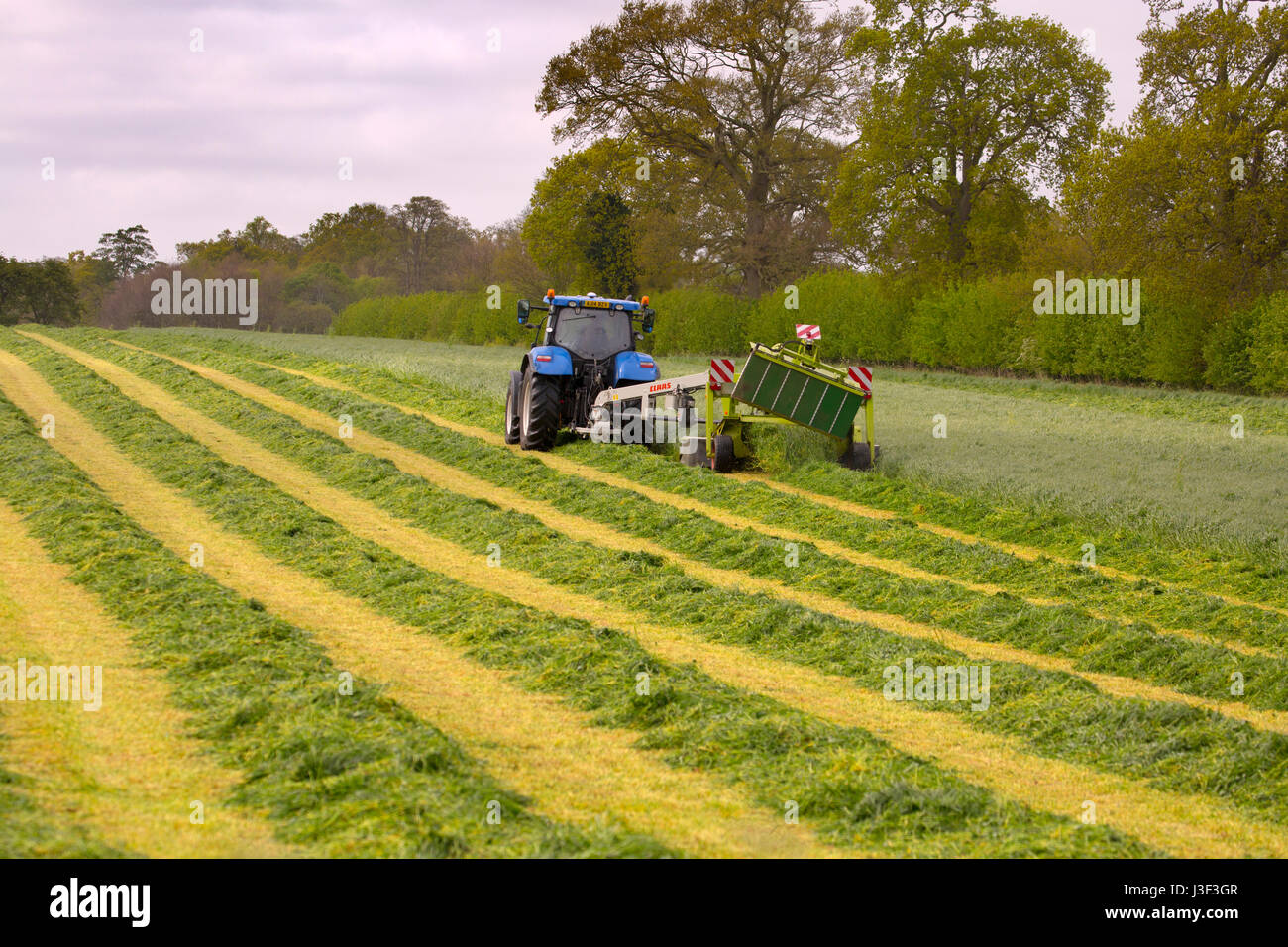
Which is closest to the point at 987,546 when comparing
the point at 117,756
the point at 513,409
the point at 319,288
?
the point at 117,756

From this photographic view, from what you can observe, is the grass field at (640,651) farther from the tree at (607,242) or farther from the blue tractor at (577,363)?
the tree at (607,242)

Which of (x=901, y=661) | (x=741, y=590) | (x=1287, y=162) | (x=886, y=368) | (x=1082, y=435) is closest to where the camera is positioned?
(x=901, y=661)

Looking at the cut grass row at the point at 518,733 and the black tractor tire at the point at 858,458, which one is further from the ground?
the black tractor tire at the point at 858,458

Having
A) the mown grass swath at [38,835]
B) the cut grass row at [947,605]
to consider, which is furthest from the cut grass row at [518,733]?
the cut grass row at [947,605]

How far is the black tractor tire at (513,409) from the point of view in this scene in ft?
61.4

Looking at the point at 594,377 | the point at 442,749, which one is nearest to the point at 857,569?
the point at 442,749

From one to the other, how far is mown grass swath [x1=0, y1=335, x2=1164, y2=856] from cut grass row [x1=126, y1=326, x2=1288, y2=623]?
9.56 feet

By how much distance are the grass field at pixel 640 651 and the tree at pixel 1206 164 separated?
12.1 metres

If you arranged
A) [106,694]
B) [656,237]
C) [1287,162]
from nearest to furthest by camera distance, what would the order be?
1. [106,694]
2. [1287,162]
3. [656,237]

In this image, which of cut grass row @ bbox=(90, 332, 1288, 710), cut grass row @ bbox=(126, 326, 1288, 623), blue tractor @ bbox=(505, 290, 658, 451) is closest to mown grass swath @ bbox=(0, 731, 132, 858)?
cut grass row @ bbox=(90, 332, 1288, 710)

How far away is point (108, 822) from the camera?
484 centimetres

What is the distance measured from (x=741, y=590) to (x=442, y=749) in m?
4.46

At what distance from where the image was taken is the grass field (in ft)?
17.0
